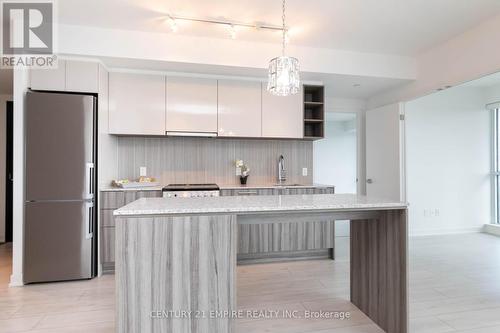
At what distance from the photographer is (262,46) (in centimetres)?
338

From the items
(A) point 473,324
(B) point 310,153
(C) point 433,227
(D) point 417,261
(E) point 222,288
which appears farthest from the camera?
(C) point 433,227

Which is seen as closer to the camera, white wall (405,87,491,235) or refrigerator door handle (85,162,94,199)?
refrigerator door handle (85,162,94,199)

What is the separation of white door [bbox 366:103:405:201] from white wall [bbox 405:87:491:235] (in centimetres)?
58

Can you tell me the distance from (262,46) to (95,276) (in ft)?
10.6

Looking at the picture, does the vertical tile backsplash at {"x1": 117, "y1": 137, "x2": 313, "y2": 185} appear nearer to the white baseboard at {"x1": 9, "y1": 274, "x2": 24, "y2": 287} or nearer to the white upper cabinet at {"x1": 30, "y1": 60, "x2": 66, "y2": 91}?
the white upper cabinet at {"x1": 30, "y1": 60, "x2": 66, "y2": 91}

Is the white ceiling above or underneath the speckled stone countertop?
above

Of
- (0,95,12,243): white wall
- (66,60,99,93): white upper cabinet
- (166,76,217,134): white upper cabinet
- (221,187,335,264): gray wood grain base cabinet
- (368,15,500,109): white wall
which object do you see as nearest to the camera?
(368,15,500,109): white wall

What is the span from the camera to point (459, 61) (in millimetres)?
3227

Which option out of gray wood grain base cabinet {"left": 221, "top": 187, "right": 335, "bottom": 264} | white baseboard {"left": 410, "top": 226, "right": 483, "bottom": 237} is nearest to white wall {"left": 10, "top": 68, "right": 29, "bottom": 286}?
gray wood grain base cabinet {"left": 221, "top": 187, "right": 335, "bottom": 264}

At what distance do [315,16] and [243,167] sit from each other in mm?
2052

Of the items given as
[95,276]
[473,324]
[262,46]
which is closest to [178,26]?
[262,46]

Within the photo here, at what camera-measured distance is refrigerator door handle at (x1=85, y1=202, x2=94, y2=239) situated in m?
2.87

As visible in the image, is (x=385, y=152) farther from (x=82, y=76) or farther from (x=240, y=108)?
(x=82, y=76)

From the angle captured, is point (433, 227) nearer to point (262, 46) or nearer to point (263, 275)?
point (263, 275)
